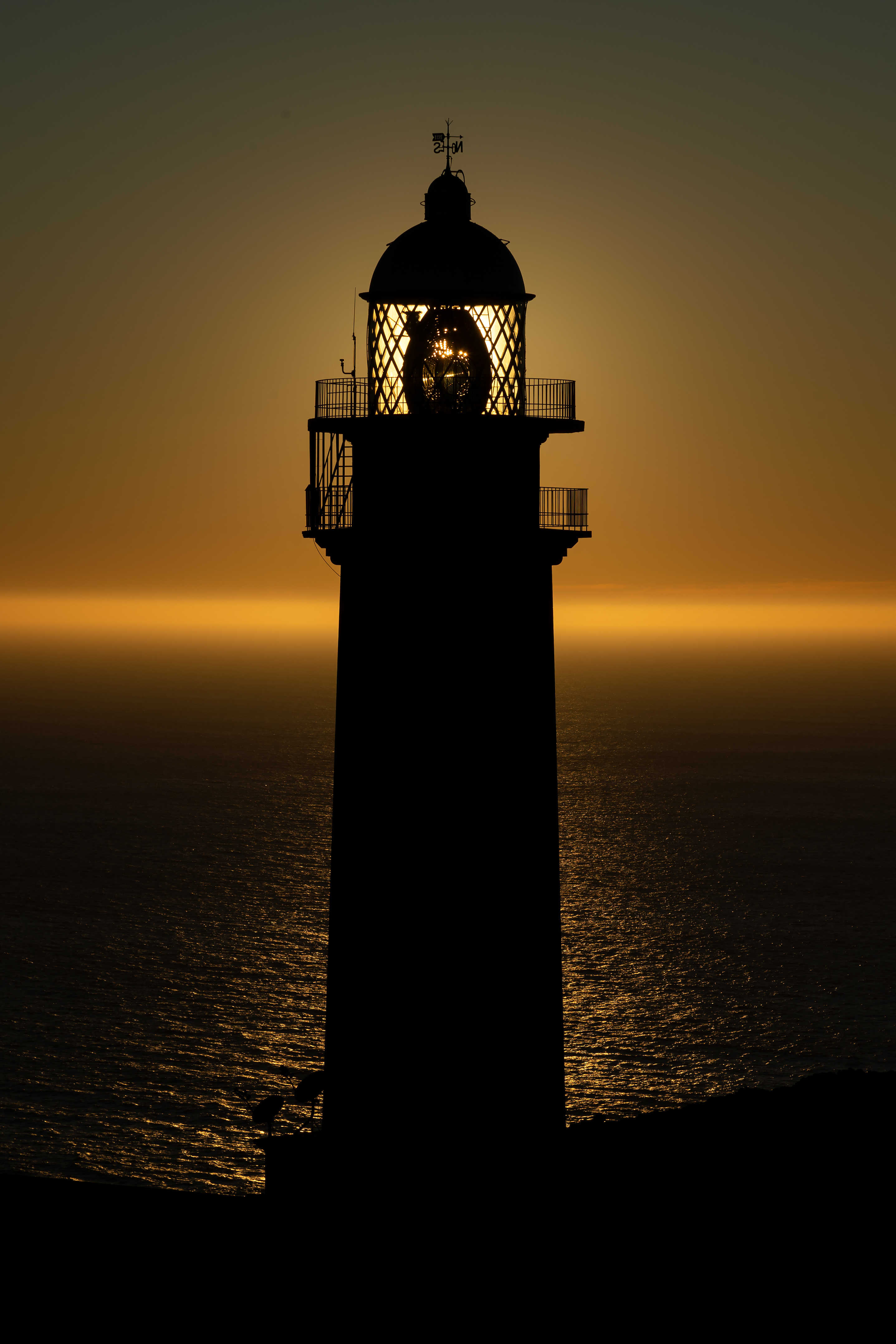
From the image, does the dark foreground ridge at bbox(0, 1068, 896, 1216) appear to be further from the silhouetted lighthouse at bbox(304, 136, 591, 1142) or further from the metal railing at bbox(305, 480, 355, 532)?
the metal railing at bbox(305, 480, 355, 532)

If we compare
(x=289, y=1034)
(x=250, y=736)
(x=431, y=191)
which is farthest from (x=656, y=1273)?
(x=250, y=736)

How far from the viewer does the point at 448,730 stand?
15906 millimetres

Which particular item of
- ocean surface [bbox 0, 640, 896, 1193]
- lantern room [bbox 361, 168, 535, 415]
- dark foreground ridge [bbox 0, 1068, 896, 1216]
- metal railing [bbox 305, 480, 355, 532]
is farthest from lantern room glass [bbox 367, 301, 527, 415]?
dark foreground ridge [bbox 0, 1068, 896, 1216]

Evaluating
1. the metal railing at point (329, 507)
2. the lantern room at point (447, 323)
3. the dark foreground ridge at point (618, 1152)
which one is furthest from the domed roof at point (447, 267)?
the dark foreground ridge at point (618, 1152)

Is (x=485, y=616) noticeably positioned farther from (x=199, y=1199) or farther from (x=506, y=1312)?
(x=199, y=1199)

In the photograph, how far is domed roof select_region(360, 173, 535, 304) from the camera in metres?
16.0

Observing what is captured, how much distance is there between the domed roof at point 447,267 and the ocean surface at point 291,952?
8.84 meters

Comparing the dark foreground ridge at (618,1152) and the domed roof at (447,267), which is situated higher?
the domed roof at (447,267)

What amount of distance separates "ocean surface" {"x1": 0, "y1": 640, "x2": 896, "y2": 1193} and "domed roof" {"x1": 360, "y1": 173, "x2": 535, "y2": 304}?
8.84 metres

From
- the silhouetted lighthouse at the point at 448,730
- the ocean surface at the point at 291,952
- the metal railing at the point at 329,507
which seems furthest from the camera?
the ocean surface at the point at 291,952

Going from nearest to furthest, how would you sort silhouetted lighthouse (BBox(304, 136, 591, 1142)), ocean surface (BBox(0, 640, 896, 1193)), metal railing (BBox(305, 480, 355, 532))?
silhouetted lighthouse (BBox(304, 136, 591, 1142)) → metal railing (BBox(305, 480, 355, 532)) → ocean surface (BBox(0, 640, 896, 1193))

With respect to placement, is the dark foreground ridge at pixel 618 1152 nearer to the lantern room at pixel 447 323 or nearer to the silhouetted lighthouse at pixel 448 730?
the silhouetted lighthouse at pixel 448 730

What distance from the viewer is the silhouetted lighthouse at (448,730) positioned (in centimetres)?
1580

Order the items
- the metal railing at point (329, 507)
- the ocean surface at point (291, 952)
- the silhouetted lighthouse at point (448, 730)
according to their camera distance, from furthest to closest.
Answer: the ocean surface at point (291, 952)
the metal railing at point (329, 507)
the silhouetted lighthouse at point (448, 730)
